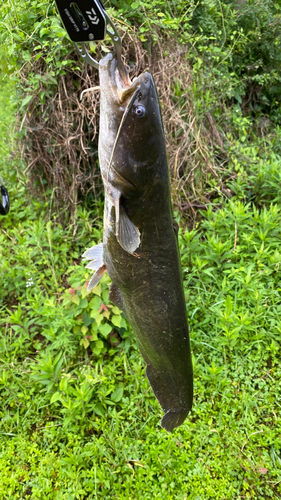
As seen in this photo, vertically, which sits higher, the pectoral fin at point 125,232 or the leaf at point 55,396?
the pectoral fin at point 125,232

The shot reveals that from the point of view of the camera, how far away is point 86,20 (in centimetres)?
101

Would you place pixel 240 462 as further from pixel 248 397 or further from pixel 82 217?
pixel 82 217

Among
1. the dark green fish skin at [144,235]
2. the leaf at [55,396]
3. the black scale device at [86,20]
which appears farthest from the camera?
the leaf at [55,396]

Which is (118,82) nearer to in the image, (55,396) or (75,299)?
(75,299)

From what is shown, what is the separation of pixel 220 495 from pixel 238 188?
279 cm

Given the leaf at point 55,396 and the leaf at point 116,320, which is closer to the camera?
the leaf at point 55,396

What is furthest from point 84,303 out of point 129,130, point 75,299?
point 129,130

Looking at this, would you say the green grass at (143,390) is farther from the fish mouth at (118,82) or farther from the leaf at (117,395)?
the fish mouth at (118,82)

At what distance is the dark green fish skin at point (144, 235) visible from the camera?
111cm

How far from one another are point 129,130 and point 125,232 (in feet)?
1.19

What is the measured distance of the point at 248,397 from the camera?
242 centimetres

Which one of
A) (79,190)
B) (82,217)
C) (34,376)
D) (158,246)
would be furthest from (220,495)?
(79,190)

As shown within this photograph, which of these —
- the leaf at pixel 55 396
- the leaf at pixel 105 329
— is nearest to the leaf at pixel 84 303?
the leaf at pixel 105 329

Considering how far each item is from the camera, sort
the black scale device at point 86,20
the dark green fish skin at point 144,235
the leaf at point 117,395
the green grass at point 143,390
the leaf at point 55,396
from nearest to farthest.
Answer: the black scale device at point 86,20 < the dark green fish skin at point 144,235 < the green grass at point 143,390 < the leaf at point 55,396 < the leaf at point 117,395
